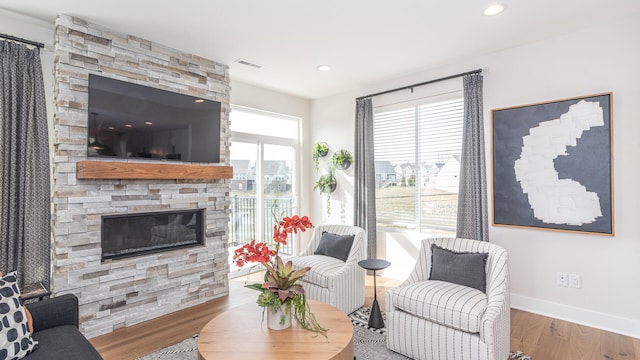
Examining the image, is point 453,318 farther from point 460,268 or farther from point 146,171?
point 146,171

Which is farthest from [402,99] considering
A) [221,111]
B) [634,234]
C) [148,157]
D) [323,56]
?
[148,157]

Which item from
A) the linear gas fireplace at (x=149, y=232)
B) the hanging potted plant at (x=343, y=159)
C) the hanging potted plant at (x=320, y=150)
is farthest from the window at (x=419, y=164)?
the linear gas fireplace at (x=149, y=232)

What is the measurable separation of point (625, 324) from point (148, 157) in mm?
4456

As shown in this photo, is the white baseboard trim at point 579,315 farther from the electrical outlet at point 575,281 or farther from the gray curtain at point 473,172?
the gray curtain at point 473,172

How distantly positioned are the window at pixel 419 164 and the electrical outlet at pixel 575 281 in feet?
3.81

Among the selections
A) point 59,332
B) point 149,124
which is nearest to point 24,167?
point 149,124

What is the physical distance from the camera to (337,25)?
2.83 meters

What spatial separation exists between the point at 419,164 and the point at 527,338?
2.13 metres

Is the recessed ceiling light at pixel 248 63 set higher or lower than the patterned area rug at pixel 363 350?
higher

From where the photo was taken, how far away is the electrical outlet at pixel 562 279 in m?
3.06

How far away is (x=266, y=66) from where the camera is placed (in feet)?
12.6

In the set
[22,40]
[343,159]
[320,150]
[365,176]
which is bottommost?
[365,176]

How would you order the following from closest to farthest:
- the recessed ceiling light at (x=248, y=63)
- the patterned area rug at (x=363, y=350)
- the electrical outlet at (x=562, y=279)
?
the patterned area rug at (x=363, y=350) → the electrical outlet at (x=562, y=279) → the recessed ceiling light at (x=248, y=63)

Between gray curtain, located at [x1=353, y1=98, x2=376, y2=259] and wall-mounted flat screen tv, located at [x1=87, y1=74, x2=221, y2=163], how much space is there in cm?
192
